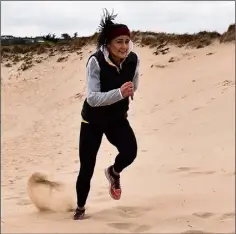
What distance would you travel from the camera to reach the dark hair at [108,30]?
12.6 ft

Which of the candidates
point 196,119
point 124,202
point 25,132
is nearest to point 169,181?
point 124,202

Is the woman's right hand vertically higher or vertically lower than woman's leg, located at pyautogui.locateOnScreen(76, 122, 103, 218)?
higher

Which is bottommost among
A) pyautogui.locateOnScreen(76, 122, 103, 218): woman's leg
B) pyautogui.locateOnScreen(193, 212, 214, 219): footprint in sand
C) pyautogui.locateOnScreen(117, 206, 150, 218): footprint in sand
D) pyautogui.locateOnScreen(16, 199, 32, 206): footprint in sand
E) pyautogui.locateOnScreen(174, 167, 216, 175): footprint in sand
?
pyautogui.locateOnScreen(16, 199, 32, 206): footprint in sand

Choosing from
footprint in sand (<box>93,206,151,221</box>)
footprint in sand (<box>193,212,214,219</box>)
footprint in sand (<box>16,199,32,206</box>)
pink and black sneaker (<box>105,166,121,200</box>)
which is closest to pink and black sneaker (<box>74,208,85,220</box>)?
footprint in sand (<box>93,206,151,221</box>)

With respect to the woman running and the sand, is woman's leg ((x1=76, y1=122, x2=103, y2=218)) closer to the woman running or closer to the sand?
the woman running

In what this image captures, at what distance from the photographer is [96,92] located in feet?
11.9

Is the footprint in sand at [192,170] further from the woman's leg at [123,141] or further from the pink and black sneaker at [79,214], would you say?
the pink and black sneaker at [79,214]

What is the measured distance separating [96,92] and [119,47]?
17.1 inches

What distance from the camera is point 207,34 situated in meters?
19.5

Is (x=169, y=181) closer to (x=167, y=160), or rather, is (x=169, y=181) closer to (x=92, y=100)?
(x=167, y=160)

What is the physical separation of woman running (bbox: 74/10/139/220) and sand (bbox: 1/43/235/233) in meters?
0.49

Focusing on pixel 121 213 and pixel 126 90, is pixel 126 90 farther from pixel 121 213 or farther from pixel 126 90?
pixel 121 213

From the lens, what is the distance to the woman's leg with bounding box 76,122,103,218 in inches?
152

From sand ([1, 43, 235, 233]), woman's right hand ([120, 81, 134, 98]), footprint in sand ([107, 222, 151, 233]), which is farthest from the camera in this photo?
sand ([1, 43, 235, 233])
